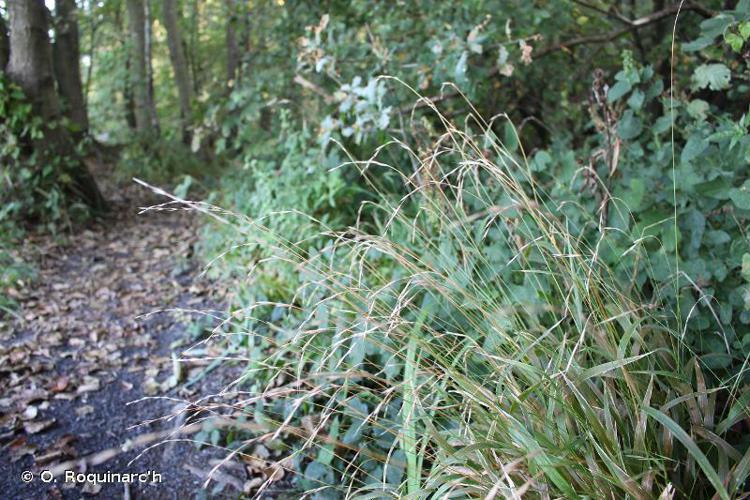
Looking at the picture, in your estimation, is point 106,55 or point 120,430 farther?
point 106,55

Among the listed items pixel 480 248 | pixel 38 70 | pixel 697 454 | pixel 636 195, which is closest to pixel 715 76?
pixel 636 195

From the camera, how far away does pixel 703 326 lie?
1.92m

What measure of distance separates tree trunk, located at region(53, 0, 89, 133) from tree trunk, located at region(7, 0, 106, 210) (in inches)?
106

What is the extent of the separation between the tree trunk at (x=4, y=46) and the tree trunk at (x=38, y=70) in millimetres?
85

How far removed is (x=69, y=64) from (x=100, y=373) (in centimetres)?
654

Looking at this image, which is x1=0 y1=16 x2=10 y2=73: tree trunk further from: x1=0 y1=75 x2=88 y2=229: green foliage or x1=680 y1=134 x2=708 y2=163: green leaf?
x1=680 y1=134 x2=708 y2=163: green leaf

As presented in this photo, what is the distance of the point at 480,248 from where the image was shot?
2412 millimetres

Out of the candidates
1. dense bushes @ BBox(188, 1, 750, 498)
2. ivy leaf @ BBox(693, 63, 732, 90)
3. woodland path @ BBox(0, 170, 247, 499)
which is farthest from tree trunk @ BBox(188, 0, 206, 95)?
ivy leaf @ BBox(693, 63, 732, 90)

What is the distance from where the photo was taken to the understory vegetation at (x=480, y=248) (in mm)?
1537

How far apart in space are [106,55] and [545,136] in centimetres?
836

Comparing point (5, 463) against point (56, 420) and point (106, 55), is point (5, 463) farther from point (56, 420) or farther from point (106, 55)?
point (106, 55)

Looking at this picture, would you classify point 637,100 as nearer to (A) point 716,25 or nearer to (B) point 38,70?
(A) point 716,25

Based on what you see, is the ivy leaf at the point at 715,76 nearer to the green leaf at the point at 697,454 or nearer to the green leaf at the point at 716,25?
the green leaf at the point at 716,25

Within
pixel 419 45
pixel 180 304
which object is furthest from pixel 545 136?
pixel 180 304
